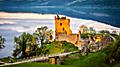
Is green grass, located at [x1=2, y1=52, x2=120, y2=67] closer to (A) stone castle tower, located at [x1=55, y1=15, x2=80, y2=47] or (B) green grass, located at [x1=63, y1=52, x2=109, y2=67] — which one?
(B) green grass, located at [x1=63, y1=52, x2=109, y2=67]

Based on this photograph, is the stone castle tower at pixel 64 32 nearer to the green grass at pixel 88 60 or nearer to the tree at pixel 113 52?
the green grass at pixel 88 60

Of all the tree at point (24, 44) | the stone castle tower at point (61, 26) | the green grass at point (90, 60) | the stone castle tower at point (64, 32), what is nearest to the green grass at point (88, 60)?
the green grass at point (90, 60)

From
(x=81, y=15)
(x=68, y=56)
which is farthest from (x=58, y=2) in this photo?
(x=68, y=56)

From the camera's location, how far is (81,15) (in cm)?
627

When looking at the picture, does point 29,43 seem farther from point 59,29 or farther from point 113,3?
point 113,3

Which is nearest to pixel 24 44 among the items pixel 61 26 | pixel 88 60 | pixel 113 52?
pixel 61 26

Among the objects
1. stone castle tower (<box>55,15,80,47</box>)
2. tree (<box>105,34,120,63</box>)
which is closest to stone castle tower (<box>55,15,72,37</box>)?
stone castle tower (<box>55,15,80,47</box>)

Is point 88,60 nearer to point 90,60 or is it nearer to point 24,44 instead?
point 90,60

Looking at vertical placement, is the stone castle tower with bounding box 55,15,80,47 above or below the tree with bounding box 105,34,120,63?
above

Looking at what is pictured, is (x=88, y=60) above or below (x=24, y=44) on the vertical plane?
below

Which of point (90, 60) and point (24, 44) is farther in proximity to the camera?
point (90, 60)

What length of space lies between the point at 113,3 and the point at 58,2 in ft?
2.56

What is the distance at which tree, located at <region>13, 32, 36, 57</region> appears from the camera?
5936 mm

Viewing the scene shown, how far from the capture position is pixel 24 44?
5.99m
